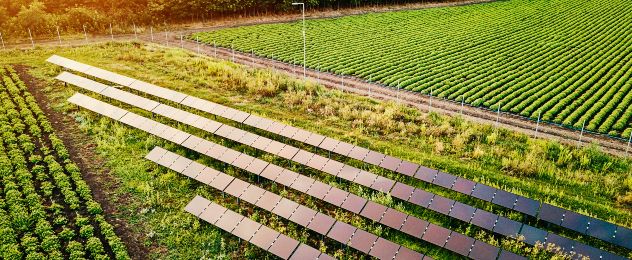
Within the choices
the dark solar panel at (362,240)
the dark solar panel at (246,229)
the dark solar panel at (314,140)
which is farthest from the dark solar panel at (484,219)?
the dark solar panel at (314,140)

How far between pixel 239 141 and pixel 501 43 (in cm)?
4888

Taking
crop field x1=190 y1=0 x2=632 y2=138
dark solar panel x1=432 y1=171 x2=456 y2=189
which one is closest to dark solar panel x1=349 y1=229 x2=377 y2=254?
dark solar panel x1=432 y1=171 x2=456 y2=189

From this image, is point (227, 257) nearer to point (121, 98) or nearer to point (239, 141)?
point (239, 141)

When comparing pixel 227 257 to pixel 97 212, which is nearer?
pixel 227 257

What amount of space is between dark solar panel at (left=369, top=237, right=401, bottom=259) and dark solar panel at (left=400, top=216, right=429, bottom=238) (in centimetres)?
145

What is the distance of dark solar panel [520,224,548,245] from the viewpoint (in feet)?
66.1

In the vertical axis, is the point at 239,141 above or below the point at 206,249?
above

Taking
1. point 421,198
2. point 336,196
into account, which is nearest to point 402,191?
point 421,198

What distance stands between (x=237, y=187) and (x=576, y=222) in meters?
16.1

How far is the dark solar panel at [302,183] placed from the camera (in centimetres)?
2384

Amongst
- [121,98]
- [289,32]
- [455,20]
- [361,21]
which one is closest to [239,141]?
[121,98]

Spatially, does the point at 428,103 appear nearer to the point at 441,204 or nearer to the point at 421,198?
the point at 421,198

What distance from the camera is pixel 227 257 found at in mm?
20094

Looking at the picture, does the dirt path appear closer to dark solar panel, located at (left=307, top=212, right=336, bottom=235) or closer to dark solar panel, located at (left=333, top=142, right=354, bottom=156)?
dark solar panel, located at (left=333, top=142, right=354, bottom=156)
